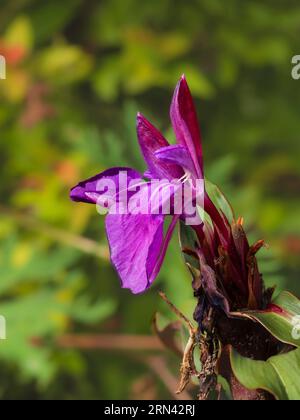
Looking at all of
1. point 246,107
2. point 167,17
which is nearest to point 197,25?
point 167,17

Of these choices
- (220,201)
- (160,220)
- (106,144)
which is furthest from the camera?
(106,144)

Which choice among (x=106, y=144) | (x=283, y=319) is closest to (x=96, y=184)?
(x=283, y=319)

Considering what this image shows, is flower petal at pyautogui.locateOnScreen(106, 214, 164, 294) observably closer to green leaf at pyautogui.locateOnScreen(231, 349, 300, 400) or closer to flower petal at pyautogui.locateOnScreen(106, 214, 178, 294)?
flower petal at pyautogui.locateOnScreen(106, 214, 178, 294)

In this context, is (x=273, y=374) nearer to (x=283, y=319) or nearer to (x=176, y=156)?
(x=283, y=319)

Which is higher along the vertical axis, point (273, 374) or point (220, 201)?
point (220, 201)

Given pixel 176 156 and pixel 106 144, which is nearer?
pixel 176 156

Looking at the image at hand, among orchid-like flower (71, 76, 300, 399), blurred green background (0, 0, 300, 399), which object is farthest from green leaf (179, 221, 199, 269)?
blurred green background (0, 0, 300, 399)
